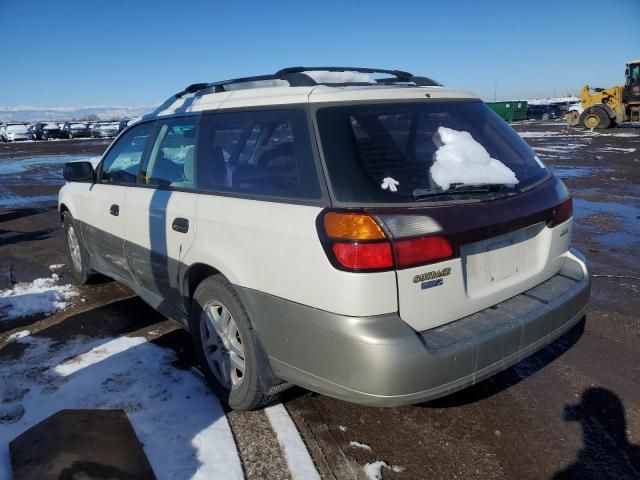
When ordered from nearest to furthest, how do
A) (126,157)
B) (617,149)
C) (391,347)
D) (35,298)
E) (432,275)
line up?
(391,347), (432,275), (126,157), (35,298), (617,149)

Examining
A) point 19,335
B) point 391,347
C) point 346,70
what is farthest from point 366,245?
point 19,335

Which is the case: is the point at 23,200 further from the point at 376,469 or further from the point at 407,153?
the point at 376,469

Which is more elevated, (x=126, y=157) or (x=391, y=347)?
(x=126, y=157)

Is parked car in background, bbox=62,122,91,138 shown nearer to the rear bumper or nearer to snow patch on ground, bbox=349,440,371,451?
the rear bumper

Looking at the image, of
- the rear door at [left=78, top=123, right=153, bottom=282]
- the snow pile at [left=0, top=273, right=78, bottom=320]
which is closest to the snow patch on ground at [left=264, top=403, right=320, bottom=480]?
the rear door at [left=78, top=123, right=153, bottom=282]

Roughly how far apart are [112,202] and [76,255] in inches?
59.1

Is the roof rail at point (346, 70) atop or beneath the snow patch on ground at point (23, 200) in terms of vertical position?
atop

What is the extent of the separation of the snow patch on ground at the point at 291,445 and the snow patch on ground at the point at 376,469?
0.81 ft

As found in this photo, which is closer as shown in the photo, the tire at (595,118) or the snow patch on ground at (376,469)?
the snow patch on ground at (376,469)

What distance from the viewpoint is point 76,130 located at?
45.2 metres

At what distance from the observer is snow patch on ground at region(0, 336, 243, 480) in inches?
100

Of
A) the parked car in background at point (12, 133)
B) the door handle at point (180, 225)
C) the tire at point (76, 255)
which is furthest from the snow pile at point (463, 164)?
the parked car in background at point (12, 133)

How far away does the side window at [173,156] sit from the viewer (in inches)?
130

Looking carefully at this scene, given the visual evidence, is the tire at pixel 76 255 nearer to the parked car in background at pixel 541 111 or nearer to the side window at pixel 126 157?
the side window at pixel 126 157
